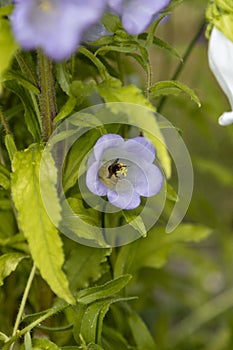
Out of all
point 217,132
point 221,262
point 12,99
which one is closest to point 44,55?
point 12,99

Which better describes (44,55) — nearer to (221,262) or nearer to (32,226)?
(32,226)

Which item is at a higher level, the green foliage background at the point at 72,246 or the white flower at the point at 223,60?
the white flower at the point at 223,60

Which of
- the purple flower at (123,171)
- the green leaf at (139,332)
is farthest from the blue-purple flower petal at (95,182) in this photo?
the green leaf at (139,332)

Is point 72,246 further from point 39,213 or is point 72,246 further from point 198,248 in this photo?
point 198,248

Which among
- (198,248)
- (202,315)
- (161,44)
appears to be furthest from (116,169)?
(198,248)

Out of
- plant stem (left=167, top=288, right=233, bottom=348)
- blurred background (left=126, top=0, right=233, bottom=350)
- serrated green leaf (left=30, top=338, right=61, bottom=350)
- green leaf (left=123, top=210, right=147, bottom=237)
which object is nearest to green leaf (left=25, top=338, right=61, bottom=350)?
serrated green leaf (left=30, top=338, right=61, bottom=350)

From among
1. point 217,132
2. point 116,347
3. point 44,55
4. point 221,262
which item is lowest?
point 221,262

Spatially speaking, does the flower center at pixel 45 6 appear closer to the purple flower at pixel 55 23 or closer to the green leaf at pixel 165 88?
the purple flower at pixel 55 23
